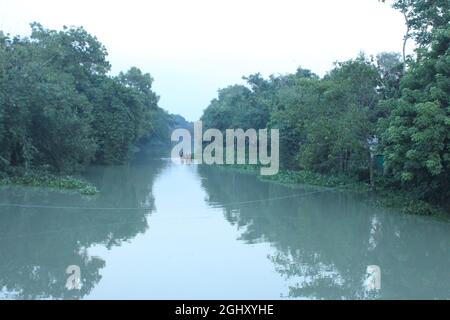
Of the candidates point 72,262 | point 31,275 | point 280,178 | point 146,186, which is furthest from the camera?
point 280,178

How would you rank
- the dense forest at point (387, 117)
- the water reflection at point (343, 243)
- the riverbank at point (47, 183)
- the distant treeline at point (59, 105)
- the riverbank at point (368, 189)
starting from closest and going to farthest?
the water reflection at point (343, 243), the dense forest at point (387, 117), the riverbank at point (368, 189), the riverbank at point (47, 183), the distant treeline at point (59, 105)

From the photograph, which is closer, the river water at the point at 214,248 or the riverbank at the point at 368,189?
the river water at the point at 214,248

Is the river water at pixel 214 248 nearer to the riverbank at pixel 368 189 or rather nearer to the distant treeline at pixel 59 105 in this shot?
the riverbank at pixel 368 189

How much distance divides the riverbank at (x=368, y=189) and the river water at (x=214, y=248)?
46cm

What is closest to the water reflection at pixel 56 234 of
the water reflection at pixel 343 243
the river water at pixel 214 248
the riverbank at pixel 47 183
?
the river water at pixel 214 248

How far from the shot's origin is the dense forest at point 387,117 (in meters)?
11.5

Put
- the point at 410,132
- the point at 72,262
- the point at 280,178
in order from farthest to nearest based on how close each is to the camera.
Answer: the point at 280,178 < the point at 410,132 < the point at 72,262

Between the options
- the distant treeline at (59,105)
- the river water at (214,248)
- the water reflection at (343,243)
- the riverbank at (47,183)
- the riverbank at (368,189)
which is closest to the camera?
the river water at (214,248)

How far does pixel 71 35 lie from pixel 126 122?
5650 millimetres

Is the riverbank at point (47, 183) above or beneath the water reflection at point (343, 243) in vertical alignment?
above

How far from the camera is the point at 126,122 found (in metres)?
29.3

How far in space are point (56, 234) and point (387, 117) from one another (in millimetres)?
10953
